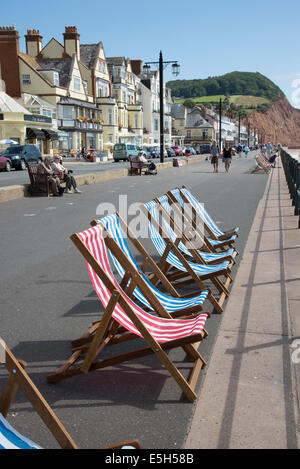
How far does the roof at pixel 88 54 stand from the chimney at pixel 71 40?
10.9 ft

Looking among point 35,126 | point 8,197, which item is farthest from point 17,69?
point 8,197

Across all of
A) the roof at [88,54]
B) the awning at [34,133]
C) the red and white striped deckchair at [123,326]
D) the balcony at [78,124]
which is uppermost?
the roof at [88,54]

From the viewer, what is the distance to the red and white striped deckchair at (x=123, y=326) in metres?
3.10

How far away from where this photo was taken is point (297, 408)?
2.95m

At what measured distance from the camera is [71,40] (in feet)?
205

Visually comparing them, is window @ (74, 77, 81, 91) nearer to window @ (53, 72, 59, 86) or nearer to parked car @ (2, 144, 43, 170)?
window @ (53, 72, 59, 86)

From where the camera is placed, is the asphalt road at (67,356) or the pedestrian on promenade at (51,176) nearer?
the asphalt road at (67,356)

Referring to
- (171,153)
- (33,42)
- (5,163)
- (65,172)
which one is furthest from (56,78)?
(65,172)

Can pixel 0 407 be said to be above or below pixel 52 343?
above

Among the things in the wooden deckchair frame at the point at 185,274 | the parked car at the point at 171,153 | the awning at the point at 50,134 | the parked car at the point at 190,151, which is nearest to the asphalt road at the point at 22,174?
the awning at the point at 50,134

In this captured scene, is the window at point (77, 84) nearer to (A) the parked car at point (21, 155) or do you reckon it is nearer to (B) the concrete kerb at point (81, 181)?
(A) the parked car at point (21, 155)

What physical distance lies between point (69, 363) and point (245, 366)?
128cm
